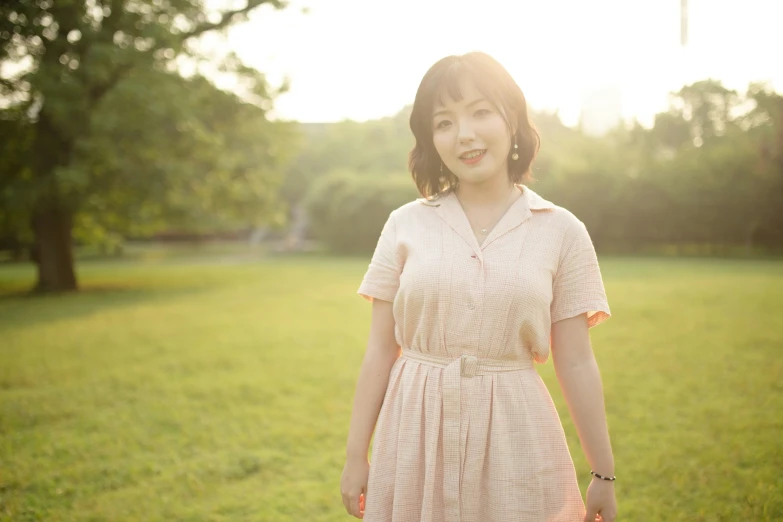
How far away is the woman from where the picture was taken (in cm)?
153

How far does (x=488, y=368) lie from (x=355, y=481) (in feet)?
1.64

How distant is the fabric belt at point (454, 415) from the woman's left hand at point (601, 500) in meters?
0.35

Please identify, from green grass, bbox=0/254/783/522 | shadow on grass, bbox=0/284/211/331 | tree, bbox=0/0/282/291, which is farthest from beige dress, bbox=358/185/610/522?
tree, bbox=0/0/282/291

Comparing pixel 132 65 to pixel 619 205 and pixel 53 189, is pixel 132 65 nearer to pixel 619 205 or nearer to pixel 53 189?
pixel 53 189

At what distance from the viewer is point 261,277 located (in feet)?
59.2

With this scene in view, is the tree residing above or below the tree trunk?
above

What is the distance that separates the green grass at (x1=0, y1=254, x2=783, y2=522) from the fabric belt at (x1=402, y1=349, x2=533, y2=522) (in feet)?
6.47

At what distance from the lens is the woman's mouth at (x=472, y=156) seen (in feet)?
5.21

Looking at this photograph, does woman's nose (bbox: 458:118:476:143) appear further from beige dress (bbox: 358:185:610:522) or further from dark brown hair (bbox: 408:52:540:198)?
beige dress (bbox: 358:185:610:522)

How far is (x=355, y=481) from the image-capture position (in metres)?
1.70

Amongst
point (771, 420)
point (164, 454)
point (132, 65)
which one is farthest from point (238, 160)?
point (771, 420)

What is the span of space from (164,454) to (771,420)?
436 centimetres

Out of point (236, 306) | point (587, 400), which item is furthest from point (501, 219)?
point (236, 306)

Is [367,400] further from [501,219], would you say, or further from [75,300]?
[75,300]
